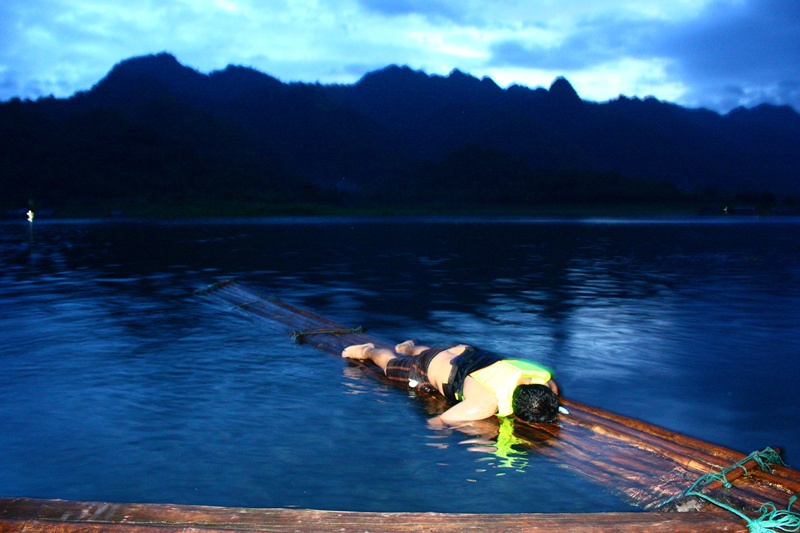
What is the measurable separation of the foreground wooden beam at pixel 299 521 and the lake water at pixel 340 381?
116 cm

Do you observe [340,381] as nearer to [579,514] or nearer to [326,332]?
[326,332]

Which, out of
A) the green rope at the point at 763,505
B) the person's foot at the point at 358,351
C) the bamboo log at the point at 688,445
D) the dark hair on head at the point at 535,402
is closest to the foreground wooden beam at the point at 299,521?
the green rope at the point at 763,505

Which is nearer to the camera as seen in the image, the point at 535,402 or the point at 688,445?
the point at 688,445

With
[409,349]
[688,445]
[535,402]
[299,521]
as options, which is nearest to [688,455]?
[688,445]

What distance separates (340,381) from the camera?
1179 cm

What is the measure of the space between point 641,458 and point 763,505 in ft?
5.34

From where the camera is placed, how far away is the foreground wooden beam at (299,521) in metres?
5.58

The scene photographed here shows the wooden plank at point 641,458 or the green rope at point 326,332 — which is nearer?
the wooden plank at point 641,458

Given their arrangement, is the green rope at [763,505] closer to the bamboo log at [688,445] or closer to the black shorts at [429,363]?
the bamboo log at [688,445]

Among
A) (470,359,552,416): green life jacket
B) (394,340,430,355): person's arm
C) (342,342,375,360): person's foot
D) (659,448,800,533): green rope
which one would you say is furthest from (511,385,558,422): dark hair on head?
(342,342,375,360): person's foot

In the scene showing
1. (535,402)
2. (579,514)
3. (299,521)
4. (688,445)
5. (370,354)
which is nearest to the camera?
(299,521)

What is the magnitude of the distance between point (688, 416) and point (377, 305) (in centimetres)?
1289

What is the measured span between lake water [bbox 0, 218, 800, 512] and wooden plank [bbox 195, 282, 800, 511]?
32 centimetres

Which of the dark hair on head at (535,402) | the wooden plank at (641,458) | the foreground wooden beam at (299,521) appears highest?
the dark hair on head at (535,402)
